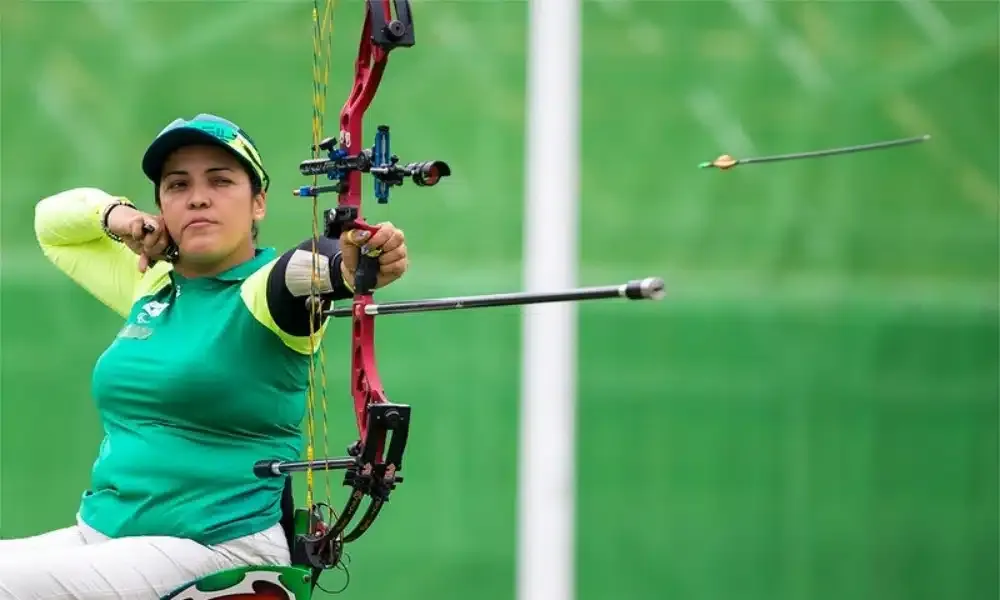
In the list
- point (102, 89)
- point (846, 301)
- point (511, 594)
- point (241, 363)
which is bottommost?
point (511, 594)

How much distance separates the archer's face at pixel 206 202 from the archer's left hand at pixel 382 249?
26 cm

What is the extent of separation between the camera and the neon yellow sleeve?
3.17m

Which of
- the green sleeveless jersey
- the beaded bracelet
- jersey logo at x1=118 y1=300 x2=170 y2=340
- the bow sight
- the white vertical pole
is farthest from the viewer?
the white vertical pole

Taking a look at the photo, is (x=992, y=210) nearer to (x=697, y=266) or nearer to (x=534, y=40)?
(x=697, y=266)

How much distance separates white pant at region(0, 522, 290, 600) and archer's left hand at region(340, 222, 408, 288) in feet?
1.63

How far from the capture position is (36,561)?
2668mm

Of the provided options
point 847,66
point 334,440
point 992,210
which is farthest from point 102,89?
point 992,210

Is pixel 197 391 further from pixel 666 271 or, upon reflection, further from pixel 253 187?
pixel 666 271

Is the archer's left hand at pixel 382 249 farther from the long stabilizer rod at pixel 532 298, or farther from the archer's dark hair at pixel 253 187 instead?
the archer's dark hair at pixel 253 187

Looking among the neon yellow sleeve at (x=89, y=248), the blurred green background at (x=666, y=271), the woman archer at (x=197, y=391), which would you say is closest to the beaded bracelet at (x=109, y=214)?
the neon yellow sleeve at (x=89, y=248)

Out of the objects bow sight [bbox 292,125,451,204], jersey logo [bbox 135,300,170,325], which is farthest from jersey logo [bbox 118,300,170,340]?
bow sight [bbox 292,125,451,204]

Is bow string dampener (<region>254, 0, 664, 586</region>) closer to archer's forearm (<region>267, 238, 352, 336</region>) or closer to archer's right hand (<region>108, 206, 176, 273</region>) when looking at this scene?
archer's forearm (<region>267, 238, 352, 336</region>)

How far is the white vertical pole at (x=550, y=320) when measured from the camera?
5109 millimetres

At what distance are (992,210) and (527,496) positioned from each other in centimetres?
168
